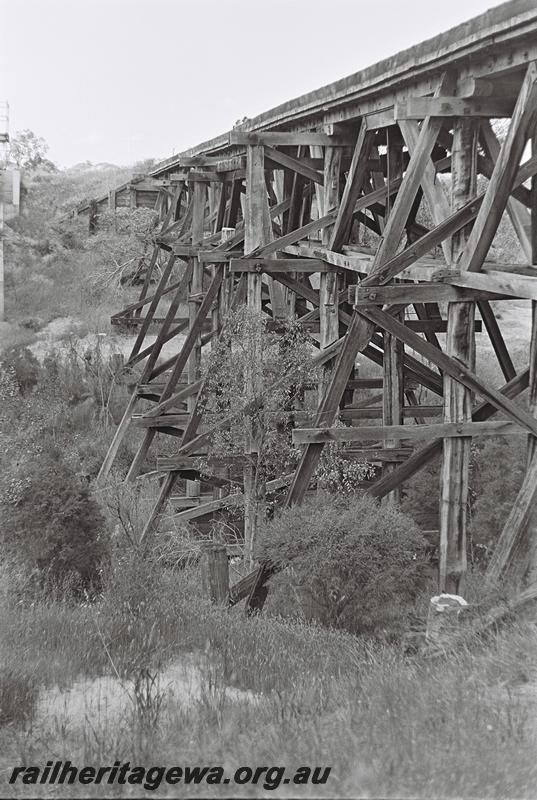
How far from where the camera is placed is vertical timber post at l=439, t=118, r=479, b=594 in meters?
6.29

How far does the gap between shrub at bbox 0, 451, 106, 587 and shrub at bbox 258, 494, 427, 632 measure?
1869 mm

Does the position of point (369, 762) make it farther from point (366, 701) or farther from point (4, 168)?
point (4, 168)

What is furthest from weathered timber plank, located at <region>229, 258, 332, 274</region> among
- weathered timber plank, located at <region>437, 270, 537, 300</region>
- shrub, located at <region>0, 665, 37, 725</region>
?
shrub, located at <region>0, 665, 37, 725</region>

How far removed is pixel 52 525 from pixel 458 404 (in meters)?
3.79

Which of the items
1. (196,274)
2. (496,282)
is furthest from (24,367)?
(496,282)

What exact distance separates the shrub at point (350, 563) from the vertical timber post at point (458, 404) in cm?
41

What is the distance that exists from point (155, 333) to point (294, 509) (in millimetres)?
15928

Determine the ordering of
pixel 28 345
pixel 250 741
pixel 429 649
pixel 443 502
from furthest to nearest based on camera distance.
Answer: pixel 28 345 → pixel 443 502 → pixel 429 649 → pixel 250 741

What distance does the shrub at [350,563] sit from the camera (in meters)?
6.55

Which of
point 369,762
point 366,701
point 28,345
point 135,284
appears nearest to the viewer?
point 369,762

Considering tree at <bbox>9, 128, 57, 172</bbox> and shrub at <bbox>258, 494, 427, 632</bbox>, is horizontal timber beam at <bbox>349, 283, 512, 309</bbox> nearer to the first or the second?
shrub at <bbox>258, 494, 427, 632</bbox>

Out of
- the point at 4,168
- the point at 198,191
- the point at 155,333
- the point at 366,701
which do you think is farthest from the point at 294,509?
the point at 4,168

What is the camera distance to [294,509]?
7.09 metres

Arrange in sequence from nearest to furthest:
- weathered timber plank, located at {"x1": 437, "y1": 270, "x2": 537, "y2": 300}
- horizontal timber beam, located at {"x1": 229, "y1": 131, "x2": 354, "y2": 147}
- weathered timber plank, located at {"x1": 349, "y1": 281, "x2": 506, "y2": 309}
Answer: weathered timber plank, located at {"x1": 437, "y1": 270, "x2": 537, "y2": 300} → weathered timber plank, located at {"x1": 349, "y1": 281, "x2": 506, "y2": 309} → horizontal timber beam, located at {"x1": 229, "y1": 131, "x2": 354, "y2": 147}
